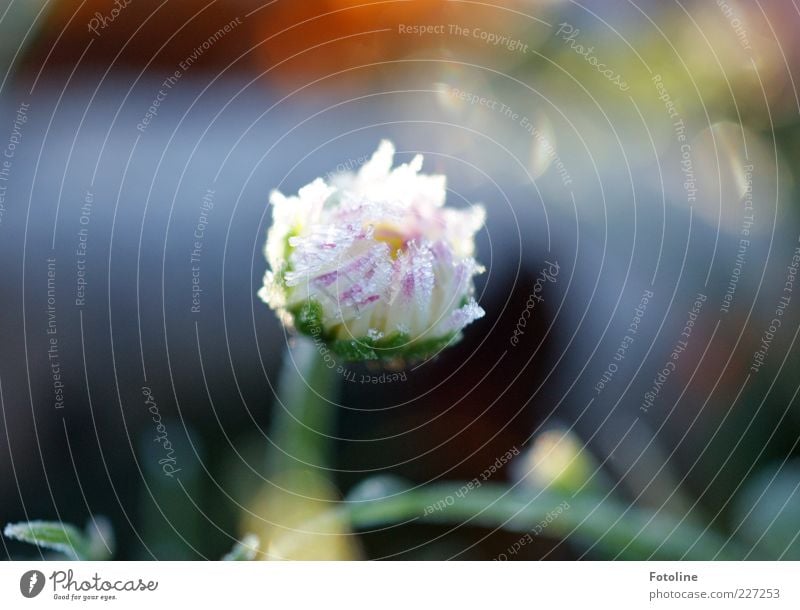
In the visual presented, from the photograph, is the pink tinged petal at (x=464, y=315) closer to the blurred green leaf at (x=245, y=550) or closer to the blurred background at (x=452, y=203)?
the blurred background at (x=452, y=203)

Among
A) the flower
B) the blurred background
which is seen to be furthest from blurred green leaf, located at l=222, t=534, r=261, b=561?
the flower

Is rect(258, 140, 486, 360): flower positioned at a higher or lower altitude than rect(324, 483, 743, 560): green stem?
higher

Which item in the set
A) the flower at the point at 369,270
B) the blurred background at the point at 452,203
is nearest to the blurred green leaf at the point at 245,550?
the blurred background at the point at 452,203

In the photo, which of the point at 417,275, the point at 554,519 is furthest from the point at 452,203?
the point at 554,519

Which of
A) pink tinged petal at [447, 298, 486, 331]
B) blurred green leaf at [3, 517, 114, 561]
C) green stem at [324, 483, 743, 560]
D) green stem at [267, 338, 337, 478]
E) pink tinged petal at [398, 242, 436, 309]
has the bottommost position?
blurred green leaf at [3, 517, 114, 561]

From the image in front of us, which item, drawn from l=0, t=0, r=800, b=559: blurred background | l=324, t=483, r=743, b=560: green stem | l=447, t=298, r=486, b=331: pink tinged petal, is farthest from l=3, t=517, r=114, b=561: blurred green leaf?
l=447, t=298, r=486, b=331: pink tinged petal

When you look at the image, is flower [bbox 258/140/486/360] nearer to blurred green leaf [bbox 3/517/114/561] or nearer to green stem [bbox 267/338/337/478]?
green stem [bbox 267/338/337/478]
